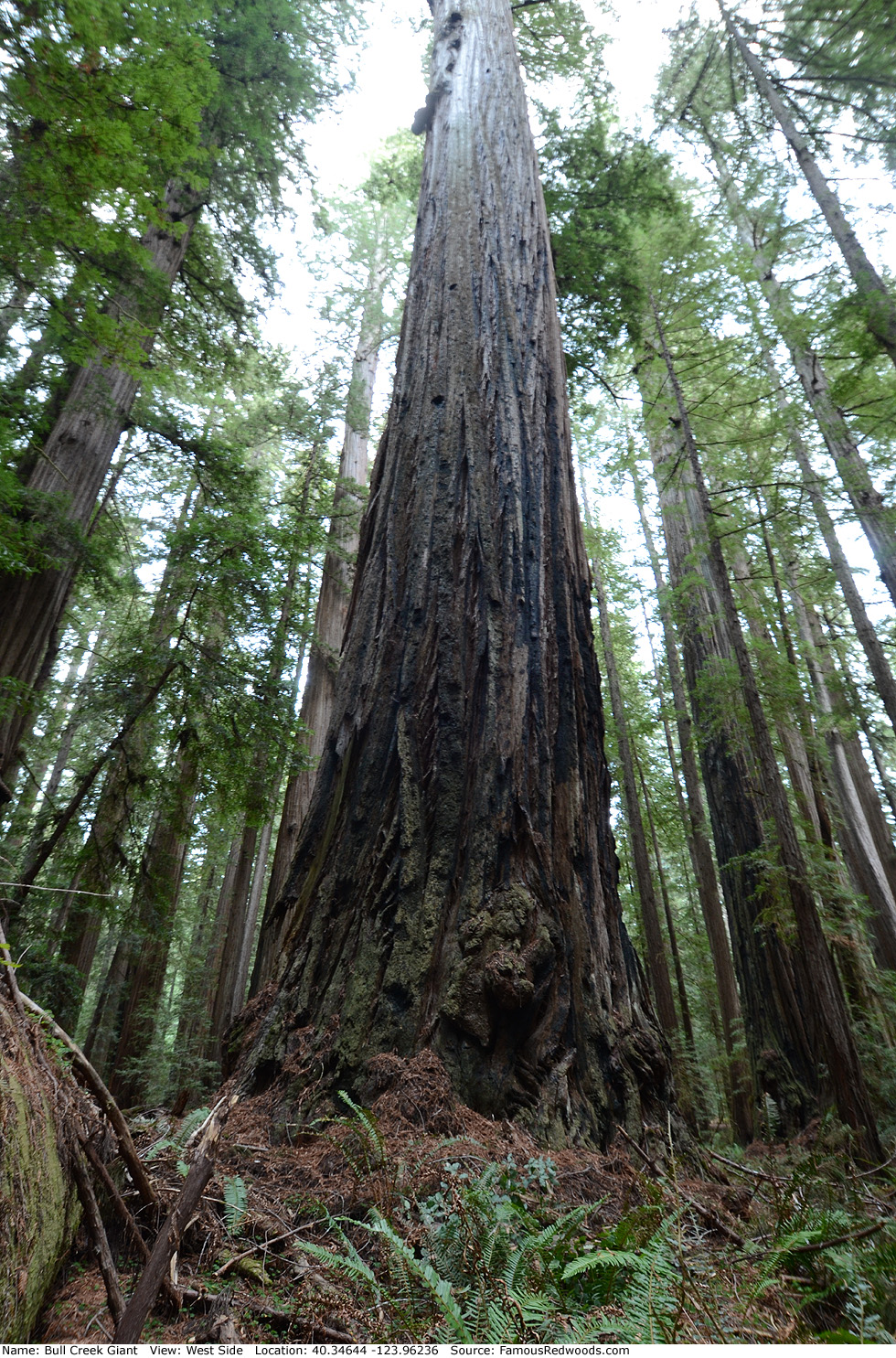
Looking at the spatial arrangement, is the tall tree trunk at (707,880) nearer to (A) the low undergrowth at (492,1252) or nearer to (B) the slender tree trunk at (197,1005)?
(B) the slender tree trunk at (197,1005)

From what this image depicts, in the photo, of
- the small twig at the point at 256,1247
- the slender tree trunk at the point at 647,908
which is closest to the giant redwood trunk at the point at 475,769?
the small twig at the point at 256,1247

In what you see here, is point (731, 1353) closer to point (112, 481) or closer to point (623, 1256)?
point (623, 1256)

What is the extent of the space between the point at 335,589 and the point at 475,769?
26.8 ft

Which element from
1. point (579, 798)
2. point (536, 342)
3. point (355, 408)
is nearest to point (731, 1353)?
point (579, 798)

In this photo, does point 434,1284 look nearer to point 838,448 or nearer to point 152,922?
point 152,922

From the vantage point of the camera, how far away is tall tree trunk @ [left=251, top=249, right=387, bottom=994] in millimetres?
8141

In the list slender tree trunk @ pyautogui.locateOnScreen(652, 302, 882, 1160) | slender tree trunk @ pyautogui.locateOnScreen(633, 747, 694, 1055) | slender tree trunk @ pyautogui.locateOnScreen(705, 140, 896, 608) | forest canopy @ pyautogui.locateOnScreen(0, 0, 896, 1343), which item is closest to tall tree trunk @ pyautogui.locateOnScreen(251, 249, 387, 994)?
forest canopy @ pyautogui.locateOnScreen(0, 0, 896, 1343)

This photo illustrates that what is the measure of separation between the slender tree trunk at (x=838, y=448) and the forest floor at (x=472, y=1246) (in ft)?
19.7

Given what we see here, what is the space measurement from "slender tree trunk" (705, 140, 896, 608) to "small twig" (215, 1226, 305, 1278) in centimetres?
658

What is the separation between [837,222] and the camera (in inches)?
281

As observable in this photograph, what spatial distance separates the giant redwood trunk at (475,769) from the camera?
85.9 inches

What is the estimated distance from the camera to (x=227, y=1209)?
1549mm

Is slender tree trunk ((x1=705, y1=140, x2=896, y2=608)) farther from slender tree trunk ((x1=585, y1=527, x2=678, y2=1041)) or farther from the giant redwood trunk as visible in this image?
slender tree trunk ((x1=585, y1=527, x2=678, y2=1041))

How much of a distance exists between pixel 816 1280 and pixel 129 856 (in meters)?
6.26
